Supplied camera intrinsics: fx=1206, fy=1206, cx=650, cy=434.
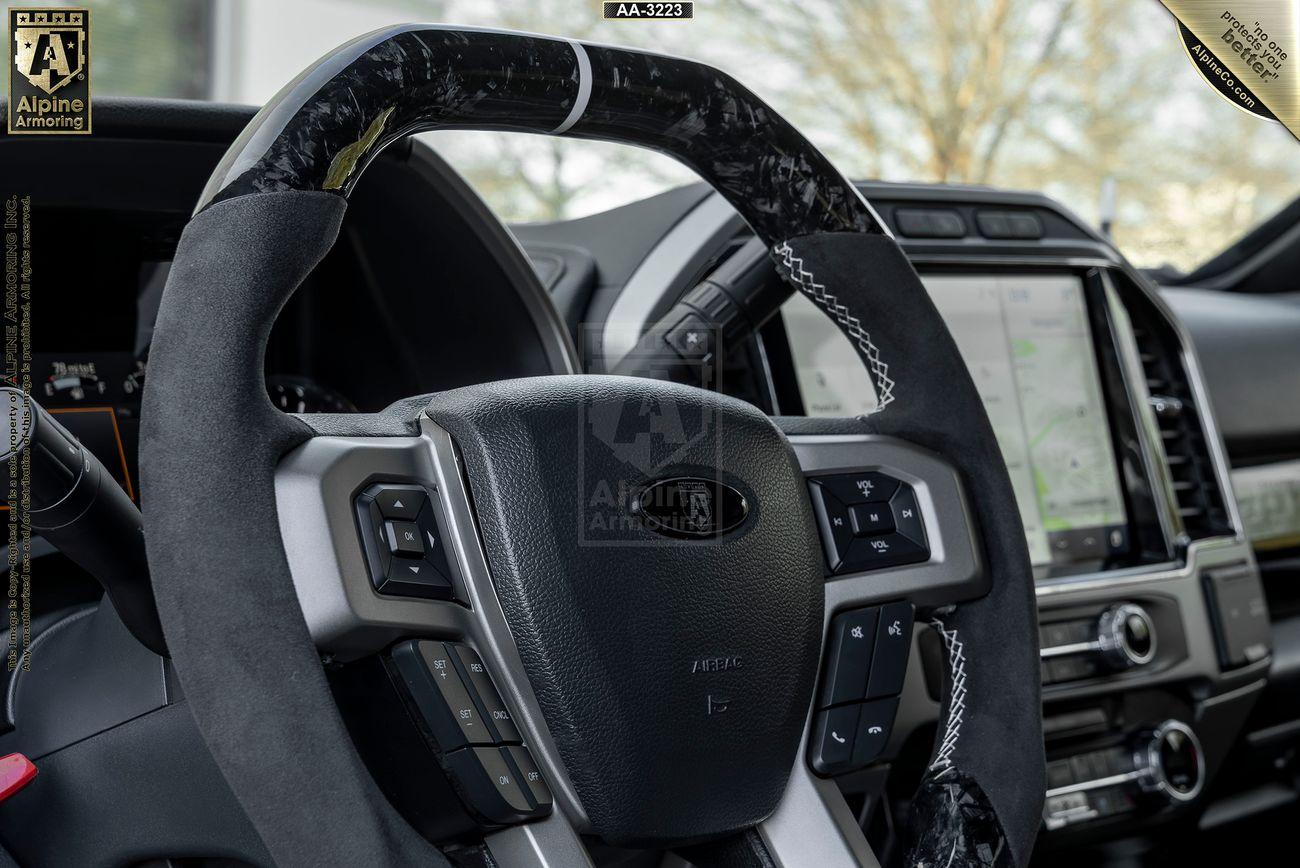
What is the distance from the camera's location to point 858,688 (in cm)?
72

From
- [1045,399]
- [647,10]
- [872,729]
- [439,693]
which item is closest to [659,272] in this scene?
[647,10]

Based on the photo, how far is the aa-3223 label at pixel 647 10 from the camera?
0.89 meters

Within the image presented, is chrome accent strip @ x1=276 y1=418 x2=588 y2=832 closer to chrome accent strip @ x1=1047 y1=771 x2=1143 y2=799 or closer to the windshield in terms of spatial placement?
the windshield

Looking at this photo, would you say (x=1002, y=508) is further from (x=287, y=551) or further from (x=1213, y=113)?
(x=1213, y=113)

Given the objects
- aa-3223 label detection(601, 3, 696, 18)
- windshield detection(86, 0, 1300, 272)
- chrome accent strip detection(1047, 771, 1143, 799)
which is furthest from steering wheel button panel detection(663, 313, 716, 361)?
chrome accent strip detection(1047, 771, 1143, 799)

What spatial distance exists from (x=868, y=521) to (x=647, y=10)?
17.2 inches

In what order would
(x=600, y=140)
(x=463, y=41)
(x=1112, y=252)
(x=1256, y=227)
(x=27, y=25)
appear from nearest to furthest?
(x=463, y=41) < (x=600, y=140) < (x=27, y=25) < (x=1112, y=252) < (x=1256, y=227)

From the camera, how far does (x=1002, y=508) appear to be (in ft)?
2.63

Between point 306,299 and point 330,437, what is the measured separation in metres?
0.70

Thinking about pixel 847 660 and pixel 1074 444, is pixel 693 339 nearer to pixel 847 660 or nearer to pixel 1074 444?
pixel 847 660

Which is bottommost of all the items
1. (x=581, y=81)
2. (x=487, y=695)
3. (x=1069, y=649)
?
(x=1069, y=649)

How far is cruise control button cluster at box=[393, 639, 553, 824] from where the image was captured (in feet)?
1.87

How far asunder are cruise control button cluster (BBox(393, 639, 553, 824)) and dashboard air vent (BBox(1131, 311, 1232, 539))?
1215 mm

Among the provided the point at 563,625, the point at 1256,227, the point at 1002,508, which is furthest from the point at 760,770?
the point at 1256,227
